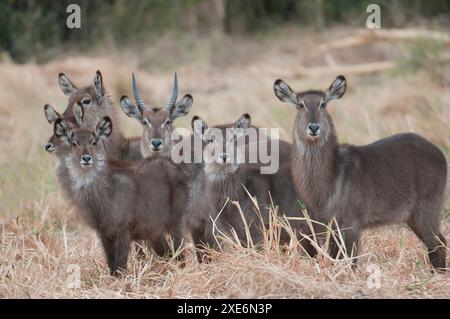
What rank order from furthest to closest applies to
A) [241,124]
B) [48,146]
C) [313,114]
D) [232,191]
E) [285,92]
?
1. [241,124]
2. [232,191]
3. [48,146]
4. [285,92]
5. [313,114]

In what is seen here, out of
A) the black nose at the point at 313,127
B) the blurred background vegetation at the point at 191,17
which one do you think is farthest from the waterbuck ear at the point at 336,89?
the blurred background vegetation at the point at 191,17

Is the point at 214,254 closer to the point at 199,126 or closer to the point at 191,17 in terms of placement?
the point at 199,126

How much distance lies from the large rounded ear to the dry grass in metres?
1.18

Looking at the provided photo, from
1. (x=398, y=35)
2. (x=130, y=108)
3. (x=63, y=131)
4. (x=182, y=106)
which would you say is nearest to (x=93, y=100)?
(x=130, y=108)

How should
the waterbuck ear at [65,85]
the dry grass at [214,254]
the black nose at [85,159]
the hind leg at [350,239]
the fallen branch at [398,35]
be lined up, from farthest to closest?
1. the fallen branch at [398,35]
2. the waterbuck ear at [65,85]
3. the black nose at [85,159]
4. the hind leg at [350,239]
5. the dry grass at [214,254]

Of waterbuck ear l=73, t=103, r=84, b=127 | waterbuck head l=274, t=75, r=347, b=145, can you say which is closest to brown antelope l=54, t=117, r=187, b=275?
waterbuck ear l=73, t=103, r=84, b=127

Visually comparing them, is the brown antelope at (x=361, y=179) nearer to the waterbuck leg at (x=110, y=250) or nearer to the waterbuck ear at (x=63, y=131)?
the waterbuck leg at (x=110, y=250)

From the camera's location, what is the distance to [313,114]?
628cm

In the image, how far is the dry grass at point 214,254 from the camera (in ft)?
18.1

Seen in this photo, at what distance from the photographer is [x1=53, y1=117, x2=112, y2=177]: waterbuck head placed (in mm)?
6461

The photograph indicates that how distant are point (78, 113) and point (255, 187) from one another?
5.51 ft

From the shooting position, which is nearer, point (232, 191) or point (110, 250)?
point (110, 250)

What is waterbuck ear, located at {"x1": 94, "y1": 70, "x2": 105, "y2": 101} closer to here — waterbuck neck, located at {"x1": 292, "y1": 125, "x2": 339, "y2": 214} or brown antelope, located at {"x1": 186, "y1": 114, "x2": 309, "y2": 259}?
brown antelope, located at {"x1": 186, "y1": 114, "x2": 309, "y2": 259}

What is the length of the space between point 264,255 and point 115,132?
283 cm
